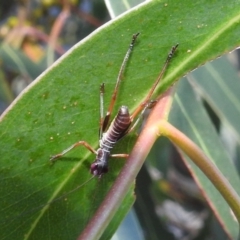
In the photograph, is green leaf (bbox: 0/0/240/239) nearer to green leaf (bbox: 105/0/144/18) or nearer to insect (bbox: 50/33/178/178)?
insect (bbox: 50/33/178/178)

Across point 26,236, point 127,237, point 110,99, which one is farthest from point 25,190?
point 127,237

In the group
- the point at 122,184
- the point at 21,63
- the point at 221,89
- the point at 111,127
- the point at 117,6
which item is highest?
the point at 21,63

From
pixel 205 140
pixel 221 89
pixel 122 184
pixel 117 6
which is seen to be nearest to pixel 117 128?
pixel 122 184

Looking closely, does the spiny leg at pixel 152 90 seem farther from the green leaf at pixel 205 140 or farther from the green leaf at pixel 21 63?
the green leaf at pixel 21 63

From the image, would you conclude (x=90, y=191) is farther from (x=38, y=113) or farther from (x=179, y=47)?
(x=179, y=47)

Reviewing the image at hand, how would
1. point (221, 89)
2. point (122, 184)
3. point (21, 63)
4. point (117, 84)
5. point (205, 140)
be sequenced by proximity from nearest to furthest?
point (122, 184)
point (117, 84)
point (205, 140)
point (221, 89)
point (21, 63)

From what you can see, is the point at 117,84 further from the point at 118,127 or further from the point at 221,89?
the point at 221,89

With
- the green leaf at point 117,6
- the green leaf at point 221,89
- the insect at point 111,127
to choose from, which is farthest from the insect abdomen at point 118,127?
the green leaf at point 221,89
